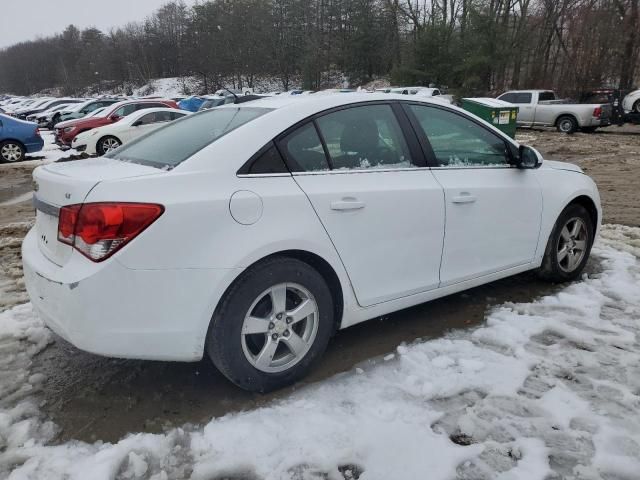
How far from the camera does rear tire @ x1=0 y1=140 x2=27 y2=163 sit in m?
14.4

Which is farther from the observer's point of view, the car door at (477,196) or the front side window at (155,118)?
the front side window at (155,118)

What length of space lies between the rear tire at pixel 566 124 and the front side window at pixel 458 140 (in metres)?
17.4

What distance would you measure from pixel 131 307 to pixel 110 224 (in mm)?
389

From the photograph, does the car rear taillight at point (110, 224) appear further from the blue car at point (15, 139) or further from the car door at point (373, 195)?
the blue car at point (15, 139)

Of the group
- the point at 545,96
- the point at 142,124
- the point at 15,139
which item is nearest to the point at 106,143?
the point at 142,124

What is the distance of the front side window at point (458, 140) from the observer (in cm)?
342

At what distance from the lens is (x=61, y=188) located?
252 centimetres

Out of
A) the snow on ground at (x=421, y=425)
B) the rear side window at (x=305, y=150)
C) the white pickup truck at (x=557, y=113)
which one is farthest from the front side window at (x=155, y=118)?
the white pickup truck at (x=557, y=113)

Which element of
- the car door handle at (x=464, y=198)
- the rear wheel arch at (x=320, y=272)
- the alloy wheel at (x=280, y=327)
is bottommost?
the alloy wheel at (x=280, y=327)

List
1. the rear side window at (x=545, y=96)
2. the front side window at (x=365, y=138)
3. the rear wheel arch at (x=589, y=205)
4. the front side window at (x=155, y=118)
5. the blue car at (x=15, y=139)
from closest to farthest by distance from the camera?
the front side window at (x=365, y=138)
the rear wheel arch at (x=589, y=205)
the blue car at (x=15, y=139)
the front side window at (x=155, y=118)
the rear side window at (x=545, y=96)

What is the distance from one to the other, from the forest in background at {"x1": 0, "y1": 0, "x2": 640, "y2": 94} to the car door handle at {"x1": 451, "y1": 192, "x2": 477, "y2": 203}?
28479 mm

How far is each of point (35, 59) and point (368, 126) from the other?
12415 centimetres

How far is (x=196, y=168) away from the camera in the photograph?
2549 millimetres

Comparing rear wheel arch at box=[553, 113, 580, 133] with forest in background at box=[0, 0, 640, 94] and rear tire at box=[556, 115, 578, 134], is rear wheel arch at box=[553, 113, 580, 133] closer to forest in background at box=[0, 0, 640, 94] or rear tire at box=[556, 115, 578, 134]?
rear tire at box=[556, 115, 578, 134]
